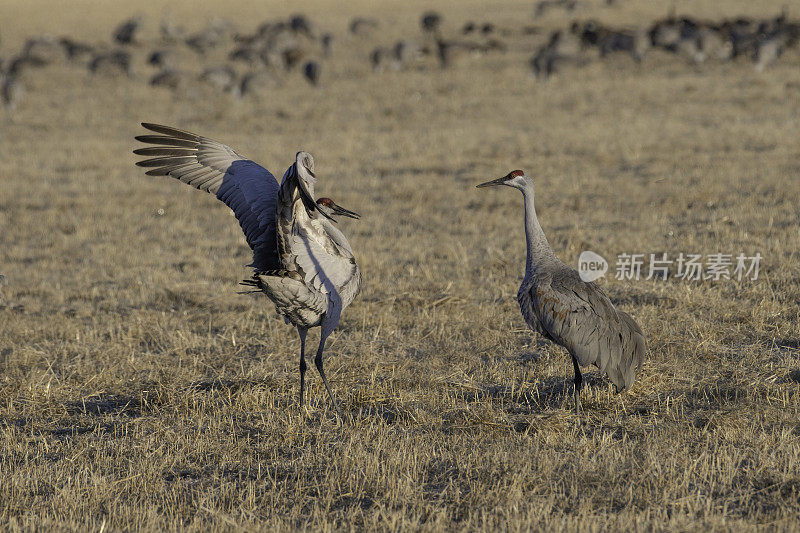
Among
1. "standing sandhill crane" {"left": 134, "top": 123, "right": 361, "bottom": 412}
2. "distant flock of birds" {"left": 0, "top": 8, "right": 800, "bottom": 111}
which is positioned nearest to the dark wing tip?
"standing sandhill crane" {"left": 134, "top": 123, "right": 361, "bottom": 412}

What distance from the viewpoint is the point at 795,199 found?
38.0ft

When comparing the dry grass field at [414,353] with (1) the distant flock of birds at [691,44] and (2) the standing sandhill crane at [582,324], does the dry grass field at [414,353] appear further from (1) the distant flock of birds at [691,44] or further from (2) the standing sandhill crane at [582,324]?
(1) the distant flock of birds at [691,44]

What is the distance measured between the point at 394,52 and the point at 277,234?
25.5 m

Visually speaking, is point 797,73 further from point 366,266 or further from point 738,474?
point 738,474

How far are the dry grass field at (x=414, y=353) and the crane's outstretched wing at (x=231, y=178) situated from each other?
1.06m

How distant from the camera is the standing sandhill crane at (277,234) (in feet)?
18.2

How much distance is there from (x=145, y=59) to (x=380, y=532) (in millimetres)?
34495

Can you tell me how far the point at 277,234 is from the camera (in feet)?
17.6

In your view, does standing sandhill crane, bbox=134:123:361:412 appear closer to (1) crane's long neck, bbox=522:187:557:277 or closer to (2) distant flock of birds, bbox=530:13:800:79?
(1) crane's long neck, bbox=522:187:557:277

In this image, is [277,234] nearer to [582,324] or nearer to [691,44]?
[582,324]

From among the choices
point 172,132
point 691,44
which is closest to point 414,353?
point 172,132

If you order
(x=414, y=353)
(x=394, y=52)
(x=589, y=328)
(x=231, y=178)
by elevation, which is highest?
(x=394, y=52)

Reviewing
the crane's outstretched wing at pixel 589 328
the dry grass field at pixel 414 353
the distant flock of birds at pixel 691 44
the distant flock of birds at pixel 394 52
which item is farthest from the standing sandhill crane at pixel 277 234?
the distant flock of birds at pixel 691 44

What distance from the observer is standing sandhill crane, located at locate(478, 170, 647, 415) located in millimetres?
5633
